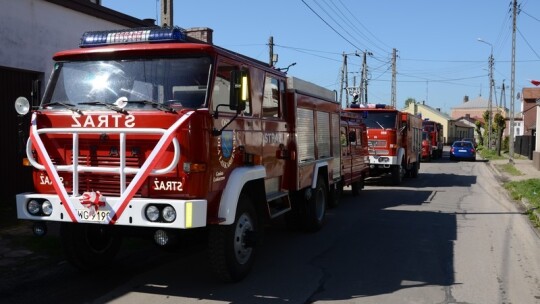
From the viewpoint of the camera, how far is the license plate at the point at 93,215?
512cm

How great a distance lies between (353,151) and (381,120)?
511 cm

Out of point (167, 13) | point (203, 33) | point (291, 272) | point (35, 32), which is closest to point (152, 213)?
point (291, 272)

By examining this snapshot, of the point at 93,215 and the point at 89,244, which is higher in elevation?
the point at 93,215

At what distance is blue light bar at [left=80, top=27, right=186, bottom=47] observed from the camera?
18.3 ft

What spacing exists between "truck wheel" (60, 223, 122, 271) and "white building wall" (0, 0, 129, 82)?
490 cm

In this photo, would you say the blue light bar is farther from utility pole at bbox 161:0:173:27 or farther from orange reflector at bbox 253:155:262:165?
utility pole at bbox 161:0:173:27

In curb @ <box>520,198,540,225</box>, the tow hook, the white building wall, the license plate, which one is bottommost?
curb @ <box>520,198,540,225</box>

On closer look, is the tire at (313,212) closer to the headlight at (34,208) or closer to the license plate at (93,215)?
the license plate at (93,215)

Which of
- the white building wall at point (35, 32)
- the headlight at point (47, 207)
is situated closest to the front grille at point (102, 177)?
the headlight at point (47, 207)

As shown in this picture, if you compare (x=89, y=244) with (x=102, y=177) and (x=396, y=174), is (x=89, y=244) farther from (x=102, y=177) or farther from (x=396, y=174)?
(x=396, y=174)

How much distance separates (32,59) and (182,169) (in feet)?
21.9

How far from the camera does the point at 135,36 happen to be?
18.9ft

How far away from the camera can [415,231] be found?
9.48 metres

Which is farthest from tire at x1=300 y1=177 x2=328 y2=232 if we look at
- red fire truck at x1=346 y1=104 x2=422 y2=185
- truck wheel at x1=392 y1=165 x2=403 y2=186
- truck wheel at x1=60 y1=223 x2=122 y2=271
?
truck wheel at x1=392 y1=165 x2=403 y2=186
